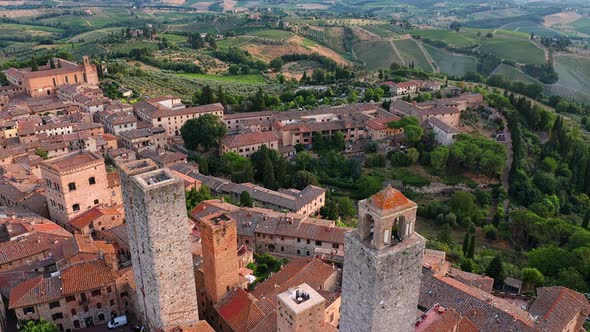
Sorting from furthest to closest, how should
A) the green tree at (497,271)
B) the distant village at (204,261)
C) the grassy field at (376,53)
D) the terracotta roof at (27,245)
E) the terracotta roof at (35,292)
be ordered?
1. the grassy field at (376,53)
2. the green tree at (497,271)
3. the terracotta roof at (27,245)
4. the terracotta roof at (35,292)
5. the distant village at (204,261)

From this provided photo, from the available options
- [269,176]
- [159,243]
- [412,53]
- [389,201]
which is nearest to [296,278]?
[159,243]

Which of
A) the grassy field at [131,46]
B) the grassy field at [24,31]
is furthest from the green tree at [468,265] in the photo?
the grassy field at [24,31]

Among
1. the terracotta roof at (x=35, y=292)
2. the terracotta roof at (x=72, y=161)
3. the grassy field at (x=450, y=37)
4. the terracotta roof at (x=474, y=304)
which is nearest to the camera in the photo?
the terracotta roof at (x=35, y=292)

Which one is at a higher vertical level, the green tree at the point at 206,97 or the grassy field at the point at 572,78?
the green tree at the point at 206,97

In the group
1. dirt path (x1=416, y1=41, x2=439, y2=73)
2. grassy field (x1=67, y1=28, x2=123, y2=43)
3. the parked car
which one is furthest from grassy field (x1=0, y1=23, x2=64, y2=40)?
the parked car

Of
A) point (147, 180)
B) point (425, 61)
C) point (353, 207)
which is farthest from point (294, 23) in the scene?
point (147, 180)

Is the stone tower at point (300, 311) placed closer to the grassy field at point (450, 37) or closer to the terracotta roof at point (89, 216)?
the terracotta roof at point (89, 216)

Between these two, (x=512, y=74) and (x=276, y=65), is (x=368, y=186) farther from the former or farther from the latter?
(x=512, y=74)

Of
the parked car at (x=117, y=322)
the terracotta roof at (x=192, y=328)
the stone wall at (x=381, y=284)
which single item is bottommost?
the parked car at (x=117, y=322)

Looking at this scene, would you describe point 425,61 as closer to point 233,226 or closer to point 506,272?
point 506,272
